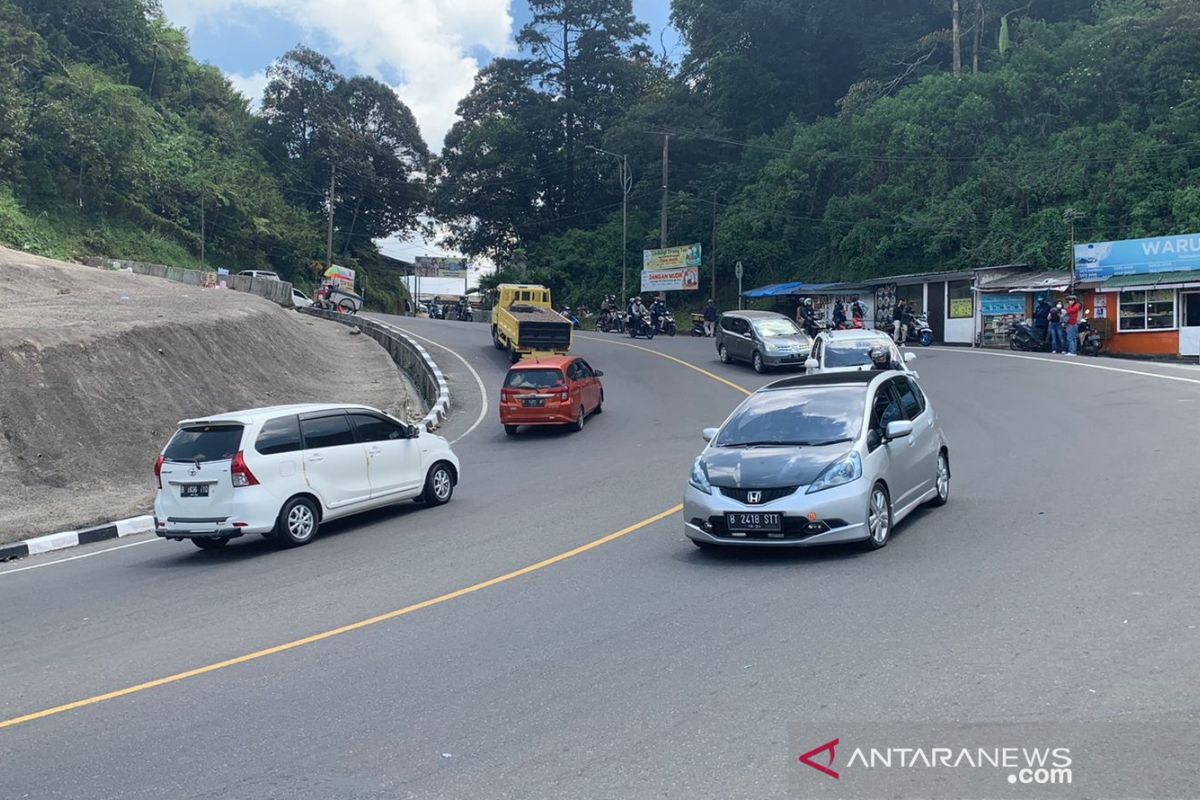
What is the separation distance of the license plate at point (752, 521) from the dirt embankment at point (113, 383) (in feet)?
32.9

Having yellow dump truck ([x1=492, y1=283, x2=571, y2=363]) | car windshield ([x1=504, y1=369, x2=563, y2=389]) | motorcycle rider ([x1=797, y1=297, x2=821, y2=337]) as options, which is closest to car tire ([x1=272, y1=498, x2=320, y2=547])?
car windshield ([x1=504, y1=369, x2=563, y2=389])

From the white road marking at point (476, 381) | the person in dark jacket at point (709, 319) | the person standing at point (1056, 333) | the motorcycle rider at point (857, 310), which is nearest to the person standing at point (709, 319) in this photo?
the person in dark jacket at point (709, 319)

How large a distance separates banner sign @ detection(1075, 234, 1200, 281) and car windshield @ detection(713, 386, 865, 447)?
87.3 feet

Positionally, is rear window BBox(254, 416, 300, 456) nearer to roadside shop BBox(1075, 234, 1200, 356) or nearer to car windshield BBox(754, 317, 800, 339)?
car windshield BBox(754, 317, 800, 339)

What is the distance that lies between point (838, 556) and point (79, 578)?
26.5ft

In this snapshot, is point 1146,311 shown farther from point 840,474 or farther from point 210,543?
point 210,543

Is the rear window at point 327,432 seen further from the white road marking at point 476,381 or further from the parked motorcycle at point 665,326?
the parked motorcycle at point 665,326

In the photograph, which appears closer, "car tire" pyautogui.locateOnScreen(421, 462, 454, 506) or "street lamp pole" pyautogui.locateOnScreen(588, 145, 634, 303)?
"car tire" pyautogui.locateOnScreen(421, 462, 454, 506)

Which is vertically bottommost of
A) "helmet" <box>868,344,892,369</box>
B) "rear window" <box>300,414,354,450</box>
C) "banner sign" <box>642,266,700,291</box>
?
"rear window" <box>300,414,354,450</box>

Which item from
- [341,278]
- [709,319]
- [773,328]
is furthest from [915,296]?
[341,278]

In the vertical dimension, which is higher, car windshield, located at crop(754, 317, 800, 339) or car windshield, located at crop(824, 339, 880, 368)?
car windshield, located at crop(754, 317, 800, 339)

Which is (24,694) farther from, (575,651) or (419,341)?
(419,341)

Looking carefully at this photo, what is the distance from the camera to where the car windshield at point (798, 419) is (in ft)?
32.7

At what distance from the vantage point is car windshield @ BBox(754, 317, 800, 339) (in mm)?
30047
